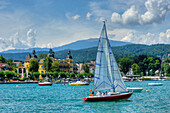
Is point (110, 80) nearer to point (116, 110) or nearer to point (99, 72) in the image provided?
point (99, 72)

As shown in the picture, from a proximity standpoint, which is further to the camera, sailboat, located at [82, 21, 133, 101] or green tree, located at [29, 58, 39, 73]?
green tree, located at [29, 58, 39, 73]

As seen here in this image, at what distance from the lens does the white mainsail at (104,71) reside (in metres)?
41.3

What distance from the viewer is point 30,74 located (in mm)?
151750

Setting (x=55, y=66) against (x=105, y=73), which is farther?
(x=55, y=66)

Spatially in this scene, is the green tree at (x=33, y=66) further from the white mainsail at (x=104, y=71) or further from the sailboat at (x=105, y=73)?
the white mainsail at (x=104, y=71)

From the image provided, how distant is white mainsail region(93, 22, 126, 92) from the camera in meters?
41.3

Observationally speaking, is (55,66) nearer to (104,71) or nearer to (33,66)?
(33,66)

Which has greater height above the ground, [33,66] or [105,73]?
[33,66]

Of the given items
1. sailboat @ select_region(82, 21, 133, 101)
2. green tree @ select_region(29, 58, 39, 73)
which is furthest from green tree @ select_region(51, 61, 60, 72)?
sailboat @ select_region(82, 21, 133, 101)

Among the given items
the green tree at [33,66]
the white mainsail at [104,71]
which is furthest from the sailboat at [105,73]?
the green tree at [33,66]

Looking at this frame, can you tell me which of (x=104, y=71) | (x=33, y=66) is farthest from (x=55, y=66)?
(x=104, y=71)

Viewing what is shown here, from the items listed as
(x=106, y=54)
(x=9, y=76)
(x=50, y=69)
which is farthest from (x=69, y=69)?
(x=106, y=54)

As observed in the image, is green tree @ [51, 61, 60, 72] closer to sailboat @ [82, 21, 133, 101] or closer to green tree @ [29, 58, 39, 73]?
green tree @ [29, 58, 39, 73]

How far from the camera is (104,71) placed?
4153 cm
